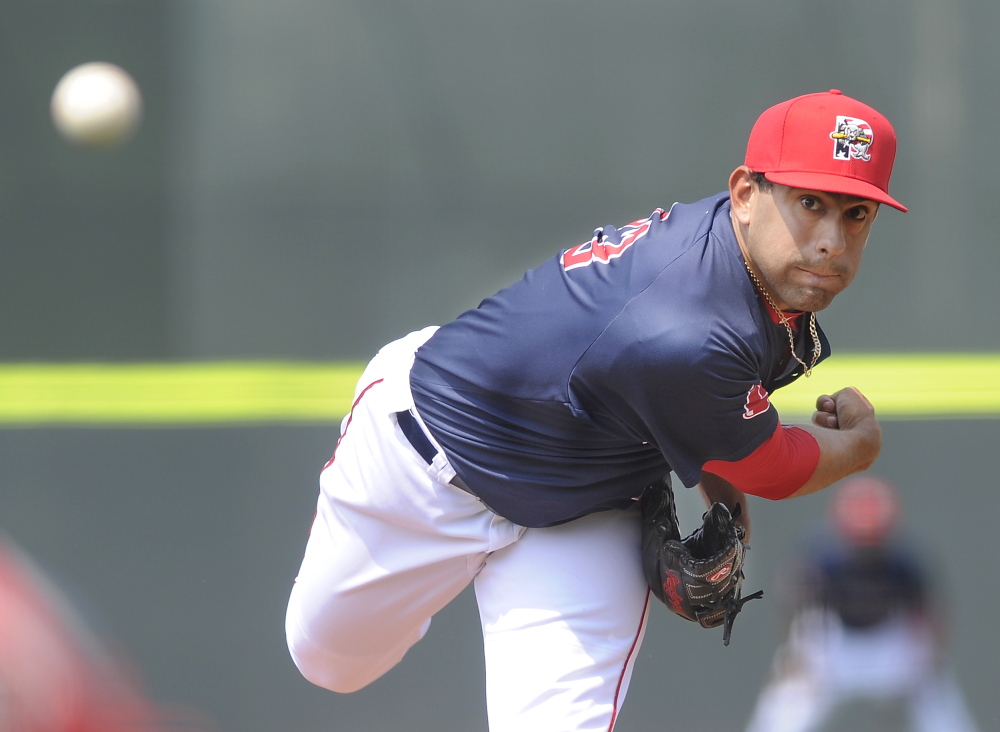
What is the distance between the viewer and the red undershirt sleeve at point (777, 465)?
2469 mm

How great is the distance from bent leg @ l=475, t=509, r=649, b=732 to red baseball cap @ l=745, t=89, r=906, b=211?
914 mm

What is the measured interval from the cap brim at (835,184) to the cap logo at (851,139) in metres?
0.04

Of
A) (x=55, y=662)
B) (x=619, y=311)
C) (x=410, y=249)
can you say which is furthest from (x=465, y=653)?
(x=55, y=662)

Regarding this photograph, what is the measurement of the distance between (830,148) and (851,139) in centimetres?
5

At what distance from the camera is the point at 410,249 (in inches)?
199

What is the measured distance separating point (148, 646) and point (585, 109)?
298cm

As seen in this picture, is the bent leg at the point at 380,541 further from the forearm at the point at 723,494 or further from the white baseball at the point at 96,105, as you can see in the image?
the white baseball at the point at 96,105

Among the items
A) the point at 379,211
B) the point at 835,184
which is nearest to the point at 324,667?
the point at 835,184

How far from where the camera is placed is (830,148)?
224cm

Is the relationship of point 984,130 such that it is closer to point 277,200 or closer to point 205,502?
point 277,200

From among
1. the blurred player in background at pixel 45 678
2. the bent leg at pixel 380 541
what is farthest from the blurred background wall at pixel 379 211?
the blurred player in background at pixel 45 678

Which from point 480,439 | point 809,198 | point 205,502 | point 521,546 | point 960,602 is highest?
point 809,198

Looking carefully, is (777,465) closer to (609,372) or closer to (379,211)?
(609,372)

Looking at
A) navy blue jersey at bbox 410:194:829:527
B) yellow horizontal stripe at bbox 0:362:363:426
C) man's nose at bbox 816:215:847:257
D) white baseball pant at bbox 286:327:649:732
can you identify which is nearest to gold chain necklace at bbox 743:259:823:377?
navy blue jersey at bbox 410:194:829:527
